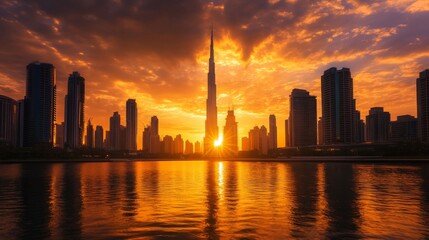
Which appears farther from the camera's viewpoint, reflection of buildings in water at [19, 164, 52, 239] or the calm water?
reflection of buildings in water at [19, 164, 52, 239]

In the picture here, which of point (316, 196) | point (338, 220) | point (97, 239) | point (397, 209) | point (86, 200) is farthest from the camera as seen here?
point (316, 196)

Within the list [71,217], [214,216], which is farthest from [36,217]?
[214,216]

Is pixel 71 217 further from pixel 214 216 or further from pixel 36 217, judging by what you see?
pixel 214 216

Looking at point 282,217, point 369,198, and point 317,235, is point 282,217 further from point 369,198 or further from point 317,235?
point 369,198

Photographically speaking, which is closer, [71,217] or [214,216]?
[71,217]

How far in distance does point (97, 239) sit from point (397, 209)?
30.8 m

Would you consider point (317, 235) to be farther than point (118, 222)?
No

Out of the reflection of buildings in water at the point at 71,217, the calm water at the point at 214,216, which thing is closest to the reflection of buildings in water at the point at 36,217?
the calm water at the point at 214,216

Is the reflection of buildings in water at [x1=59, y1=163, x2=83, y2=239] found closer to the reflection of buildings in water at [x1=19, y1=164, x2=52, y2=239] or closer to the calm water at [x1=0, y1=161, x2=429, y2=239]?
the calm water at [x1=0, y1=161, x2=429, y2=239]

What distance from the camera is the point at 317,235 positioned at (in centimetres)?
2567

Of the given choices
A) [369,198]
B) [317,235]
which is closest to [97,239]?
[317,235]

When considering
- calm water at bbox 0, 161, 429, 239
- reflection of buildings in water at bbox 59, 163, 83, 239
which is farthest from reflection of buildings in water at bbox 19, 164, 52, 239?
reflection of buildings in water at bbox 59, 163, 83, 239

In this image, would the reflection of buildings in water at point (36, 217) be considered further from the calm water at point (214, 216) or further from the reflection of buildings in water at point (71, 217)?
the reflection of buildings in water at point (71, 217)

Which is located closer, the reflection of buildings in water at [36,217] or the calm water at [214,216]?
the calm water at [214,216]
